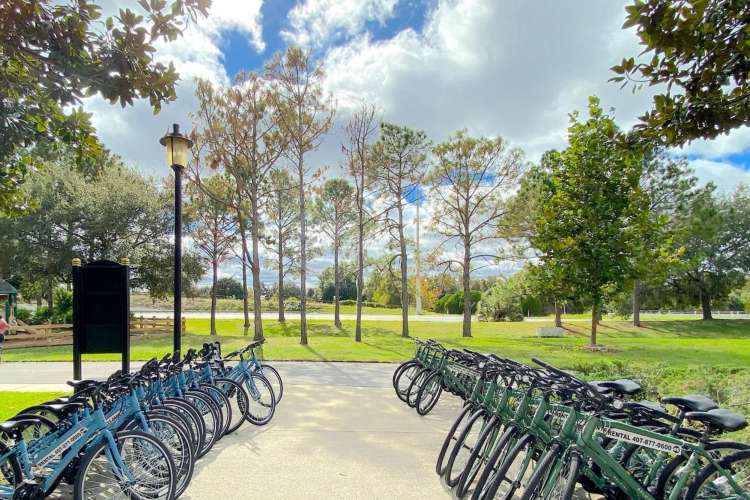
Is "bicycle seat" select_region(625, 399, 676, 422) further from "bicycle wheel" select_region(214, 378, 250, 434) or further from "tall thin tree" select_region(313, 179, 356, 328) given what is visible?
"tall thin tree" select_region(313, 179, 356, 328)

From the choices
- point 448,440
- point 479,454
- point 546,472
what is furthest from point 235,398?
point 546,472

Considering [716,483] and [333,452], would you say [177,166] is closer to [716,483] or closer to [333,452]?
[333,452]

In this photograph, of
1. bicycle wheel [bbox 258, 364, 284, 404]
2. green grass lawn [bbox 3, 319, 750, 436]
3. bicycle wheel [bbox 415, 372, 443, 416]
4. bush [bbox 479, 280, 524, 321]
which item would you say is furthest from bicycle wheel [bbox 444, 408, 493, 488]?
bush [bbox 479, 280, 524, 321]

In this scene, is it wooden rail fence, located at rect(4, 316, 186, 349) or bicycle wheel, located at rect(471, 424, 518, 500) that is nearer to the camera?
bicycle wheel, located at rect(471, 424, 518, 500)

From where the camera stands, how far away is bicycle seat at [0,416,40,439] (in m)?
3.04

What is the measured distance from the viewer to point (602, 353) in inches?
524

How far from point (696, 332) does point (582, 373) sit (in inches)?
874

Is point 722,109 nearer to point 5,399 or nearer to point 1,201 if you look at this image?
point 1,201

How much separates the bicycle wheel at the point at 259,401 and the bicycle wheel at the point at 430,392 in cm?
197

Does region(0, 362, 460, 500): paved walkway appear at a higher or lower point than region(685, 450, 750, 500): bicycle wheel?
lower

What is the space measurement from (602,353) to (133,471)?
13150mm

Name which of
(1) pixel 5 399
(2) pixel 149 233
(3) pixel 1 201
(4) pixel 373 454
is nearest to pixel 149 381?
(4) pixel 373 454

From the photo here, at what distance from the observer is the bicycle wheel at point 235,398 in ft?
16.9

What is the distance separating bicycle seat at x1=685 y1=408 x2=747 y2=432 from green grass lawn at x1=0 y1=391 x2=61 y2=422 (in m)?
7.37
